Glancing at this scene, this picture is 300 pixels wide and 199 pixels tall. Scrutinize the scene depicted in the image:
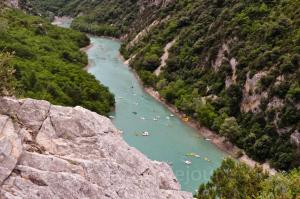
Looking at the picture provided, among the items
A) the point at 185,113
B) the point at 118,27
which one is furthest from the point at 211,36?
the point at 118,27

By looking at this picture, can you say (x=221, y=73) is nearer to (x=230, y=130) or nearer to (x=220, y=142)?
(x=230, y=130)

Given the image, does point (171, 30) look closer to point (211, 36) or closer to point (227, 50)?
point (211, 36)

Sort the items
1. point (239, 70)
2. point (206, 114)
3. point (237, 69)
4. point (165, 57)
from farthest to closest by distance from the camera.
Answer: point (165, 57)
point (237, 69)
point (239, 70)
point (206, 114)

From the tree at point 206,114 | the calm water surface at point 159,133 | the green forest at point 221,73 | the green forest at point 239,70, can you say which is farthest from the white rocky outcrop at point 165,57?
the tree at point 206,114

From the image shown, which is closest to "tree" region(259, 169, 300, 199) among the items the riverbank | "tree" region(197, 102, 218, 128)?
the riverbank

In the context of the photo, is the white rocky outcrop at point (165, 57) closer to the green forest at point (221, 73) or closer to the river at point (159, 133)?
the green forest at point (221, 73)

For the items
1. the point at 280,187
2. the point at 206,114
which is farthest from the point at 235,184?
the point at 206,114
